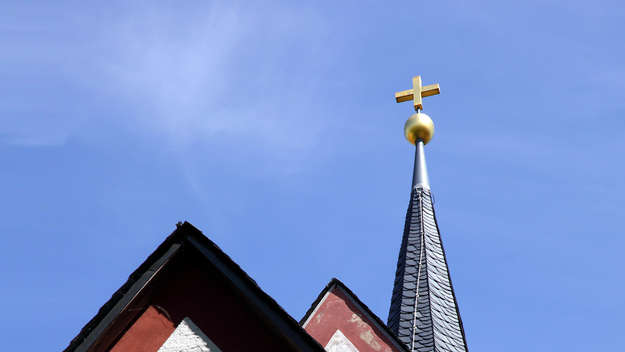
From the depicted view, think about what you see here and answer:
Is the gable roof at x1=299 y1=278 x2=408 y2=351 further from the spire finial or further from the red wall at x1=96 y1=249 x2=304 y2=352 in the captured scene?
the spire finial

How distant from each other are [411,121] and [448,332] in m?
11.3

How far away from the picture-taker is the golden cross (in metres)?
29.5

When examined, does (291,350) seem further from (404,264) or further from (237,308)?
(404,264)

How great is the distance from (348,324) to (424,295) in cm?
1002

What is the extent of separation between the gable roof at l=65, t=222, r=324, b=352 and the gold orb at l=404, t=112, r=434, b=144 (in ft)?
70.2

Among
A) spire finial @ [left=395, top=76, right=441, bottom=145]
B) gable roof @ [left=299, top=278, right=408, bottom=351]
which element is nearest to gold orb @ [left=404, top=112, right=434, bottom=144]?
spire finial @ [left=395, top=76, right=441, bottom=145]

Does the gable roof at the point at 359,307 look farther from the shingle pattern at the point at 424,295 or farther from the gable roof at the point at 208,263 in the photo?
the shingle pattern at the point at 424,295

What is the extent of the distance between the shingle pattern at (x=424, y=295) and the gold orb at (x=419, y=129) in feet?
16.0

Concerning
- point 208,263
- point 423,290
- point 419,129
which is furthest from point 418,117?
point 208,263

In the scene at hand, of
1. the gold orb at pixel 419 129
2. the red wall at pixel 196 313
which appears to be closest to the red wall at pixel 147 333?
the red wall at pixel 196 313

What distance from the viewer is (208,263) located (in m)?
7.94

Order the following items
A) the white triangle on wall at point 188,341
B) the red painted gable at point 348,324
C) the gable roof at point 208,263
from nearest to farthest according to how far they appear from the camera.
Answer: the gable roof at point 208,263
the white triangle on wall at point 188,341
the red painted gable at point 348,324

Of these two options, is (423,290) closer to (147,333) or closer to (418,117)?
(418,117)

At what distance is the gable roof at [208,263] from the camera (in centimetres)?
730
